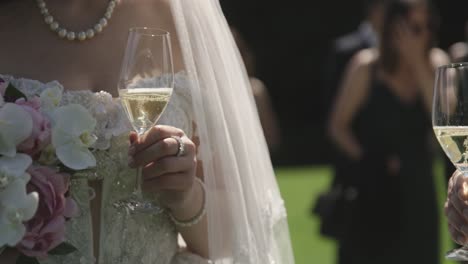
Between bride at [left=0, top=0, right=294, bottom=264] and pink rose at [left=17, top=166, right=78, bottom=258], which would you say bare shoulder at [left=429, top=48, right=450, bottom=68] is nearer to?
bride at [left=0, top=0, right=294, bottom=264]

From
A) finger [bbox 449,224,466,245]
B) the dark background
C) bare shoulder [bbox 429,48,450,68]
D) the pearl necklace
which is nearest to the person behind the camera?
finger [bbox 449,224,466,245]

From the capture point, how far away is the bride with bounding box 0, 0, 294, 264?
2.91 meters

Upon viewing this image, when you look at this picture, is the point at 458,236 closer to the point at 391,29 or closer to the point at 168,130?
the point at 168,130

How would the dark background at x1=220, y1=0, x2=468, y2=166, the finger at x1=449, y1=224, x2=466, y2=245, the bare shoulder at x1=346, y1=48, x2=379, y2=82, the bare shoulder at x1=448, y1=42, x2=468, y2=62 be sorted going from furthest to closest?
1. the dark background at x1=220, y1=0, x2=468, y2=166
2. the bare shoulder at x1=346, y1=48, x2=379, y2=82
3. the bare shoulder at x1=448, y1=42, x2=468, y2=62
4. the finger at x1=449, y1=224, x2=466, y2=245

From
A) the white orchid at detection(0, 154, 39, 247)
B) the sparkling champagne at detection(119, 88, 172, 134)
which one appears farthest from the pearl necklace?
the white orchid at detection(0, 154, 39, 247)

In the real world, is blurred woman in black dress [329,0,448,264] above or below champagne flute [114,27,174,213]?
below

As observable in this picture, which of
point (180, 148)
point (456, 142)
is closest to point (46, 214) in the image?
point (180, 148)

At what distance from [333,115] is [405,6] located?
2.97 ft

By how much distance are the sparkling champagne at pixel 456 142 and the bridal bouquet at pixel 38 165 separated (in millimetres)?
971

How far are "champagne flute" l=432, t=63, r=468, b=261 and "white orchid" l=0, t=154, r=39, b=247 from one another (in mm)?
1148

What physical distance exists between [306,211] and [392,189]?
7.21 m

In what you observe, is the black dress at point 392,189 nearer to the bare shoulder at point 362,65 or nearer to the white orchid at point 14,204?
the bare shoulder at point 362,65

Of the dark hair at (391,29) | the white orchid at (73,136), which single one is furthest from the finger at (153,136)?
the dark hair at (391,29)

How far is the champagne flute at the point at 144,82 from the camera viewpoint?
274 cm
